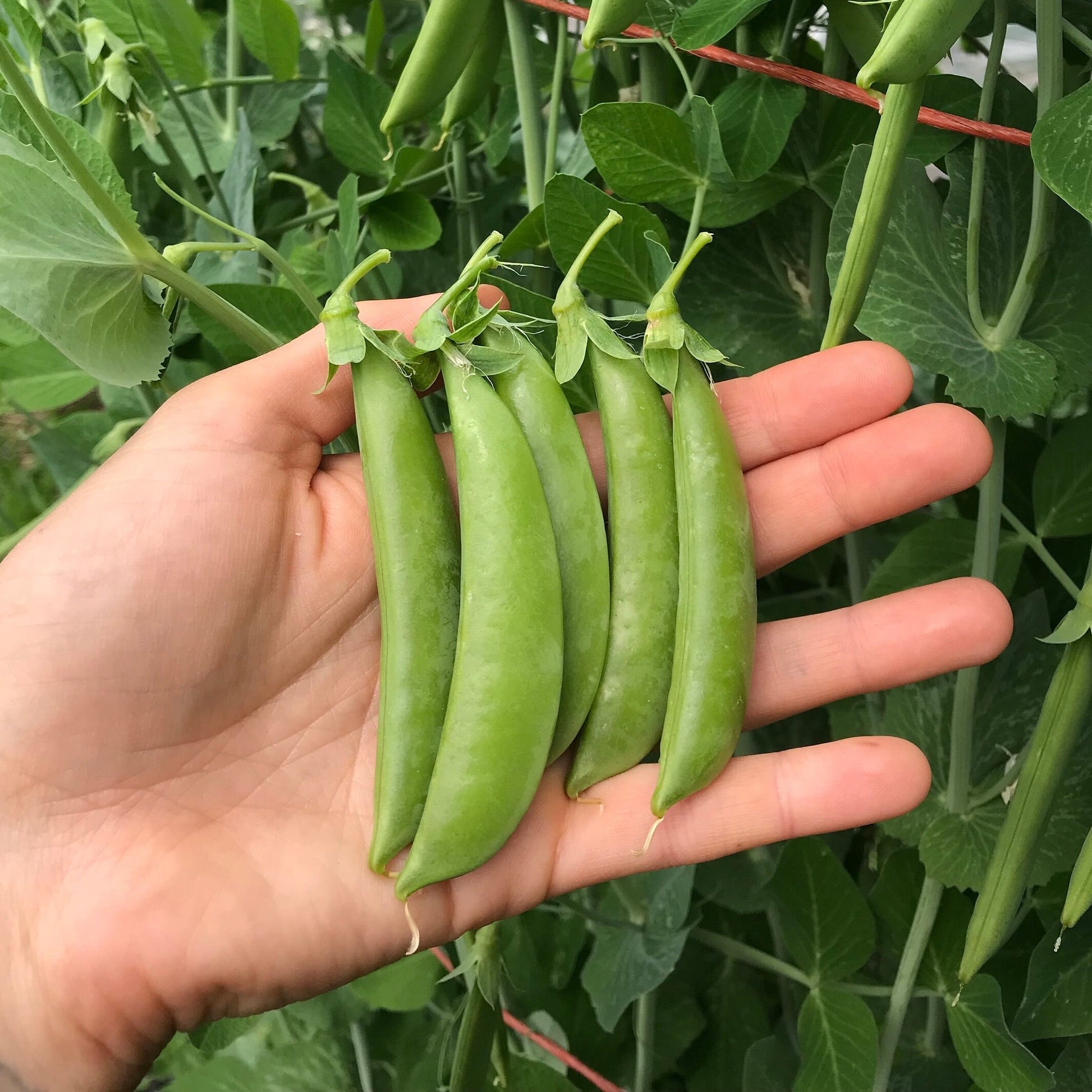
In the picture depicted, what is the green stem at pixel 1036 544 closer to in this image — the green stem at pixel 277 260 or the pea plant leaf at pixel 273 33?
the green stem at pixel 277 260

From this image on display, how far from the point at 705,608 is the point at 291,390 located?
0.48 m

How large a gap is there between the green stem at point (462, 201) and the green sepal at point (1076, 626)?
833 millimetres

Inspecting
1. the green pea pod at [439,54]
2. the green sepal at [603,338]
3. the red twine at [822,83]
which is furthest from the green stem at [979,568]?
the green pea pod at [439,54]

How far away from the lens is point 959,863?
985 millimetres

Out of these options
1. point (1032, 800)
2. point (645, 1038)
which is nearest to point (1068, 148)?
point (1032, 800)

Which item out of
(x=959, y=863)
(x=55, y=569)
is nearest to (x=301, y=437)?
(x=55, y=569)

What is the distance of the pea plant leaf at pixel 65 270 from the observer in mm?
704

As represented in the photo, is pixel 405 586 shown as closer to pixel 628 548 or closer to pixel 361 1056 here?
pixel 628 548

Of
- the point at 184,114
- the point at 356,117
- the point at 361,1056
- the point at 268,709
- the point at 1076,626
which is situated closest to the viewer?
the point at 1076,626

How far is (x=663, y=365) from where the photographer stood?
896mm

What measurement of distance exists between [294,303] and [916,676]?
81 centimetres

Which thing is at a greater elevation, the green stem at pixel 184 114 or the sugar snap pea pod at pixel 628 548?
the green stem at pixel 184 114

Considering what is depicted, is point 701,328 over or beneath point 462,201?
beneath

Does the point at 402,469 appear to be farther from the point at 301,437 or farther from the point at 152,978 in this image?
the point at 152,978
